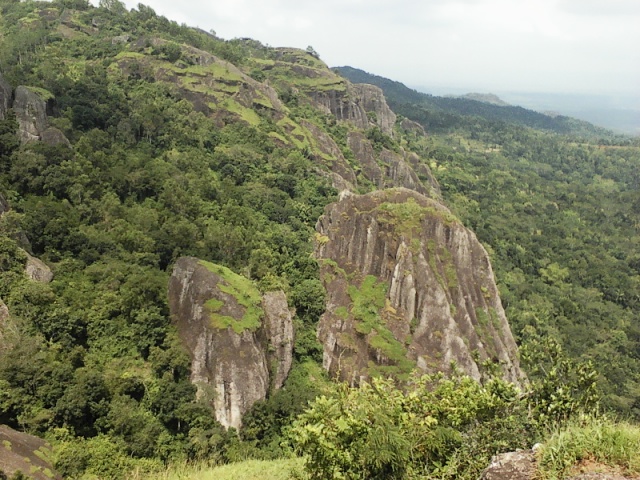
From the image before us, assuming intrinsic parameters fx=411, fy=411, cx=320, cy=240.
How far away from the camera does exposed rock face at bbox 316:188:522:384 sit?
32562 mm

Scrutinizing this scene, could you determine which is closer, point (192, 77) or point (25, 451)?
point (25, 451)

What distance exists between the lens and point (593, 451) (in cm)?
616

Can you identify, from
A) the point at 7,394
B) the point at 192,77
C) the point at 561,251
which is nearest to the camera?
the point at 7,394

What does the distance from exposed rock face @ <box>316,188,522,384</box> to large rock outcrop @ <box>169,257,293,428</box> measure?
5.96 m

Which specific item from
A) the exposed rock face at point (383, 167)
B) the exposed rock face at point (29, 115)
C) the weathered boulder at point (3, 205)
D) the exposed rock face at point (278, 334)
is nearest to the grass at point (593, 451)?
the exposed rock face at point (278, 334)

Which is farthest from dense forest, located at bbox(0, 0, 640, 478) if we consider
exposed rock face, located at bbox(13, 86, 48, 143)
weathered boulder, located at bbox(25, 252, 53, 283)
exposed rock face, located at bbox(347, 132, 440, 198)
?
exposed rock face, located at bbox(347, 132, 440, 198)

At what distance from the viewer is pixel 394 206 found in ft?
133

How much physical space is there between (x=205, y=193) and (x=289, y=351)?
21.4 meters

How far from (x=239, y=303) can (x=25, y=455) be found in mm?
13958

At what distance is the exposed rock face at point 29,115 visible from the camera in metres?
37.8

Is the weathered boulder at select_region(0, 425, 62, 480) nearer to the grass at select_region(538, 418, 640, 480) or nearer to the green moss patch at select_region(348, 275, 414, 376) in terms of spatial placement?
the grass at select_region(538, 418, 640, 480)

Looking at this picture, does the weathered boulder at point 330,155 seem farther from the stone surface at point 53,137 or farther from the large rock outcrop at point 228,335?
the large rock outcrop at point 228,335

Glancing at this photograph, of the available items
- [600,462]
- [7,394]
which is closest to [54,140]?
[7,394]

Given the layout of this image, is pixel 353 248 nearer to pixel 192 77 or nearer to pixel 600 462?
pixel 600 462
